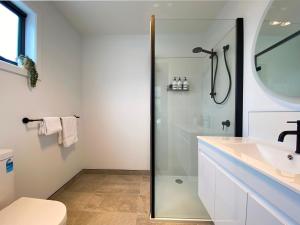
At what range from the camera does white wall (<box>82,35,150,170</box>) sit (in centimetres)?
293

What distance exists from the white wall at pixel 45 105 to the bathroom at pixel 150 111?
1 centimetres

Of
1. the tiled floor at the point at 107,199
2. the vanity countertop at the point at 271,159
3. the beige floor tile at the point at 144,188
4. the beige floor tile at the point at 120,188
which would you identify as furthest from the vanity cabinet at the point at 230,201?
the beige floor tile at the point at 120,188

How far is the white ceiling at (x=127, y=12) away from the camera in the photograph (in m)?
2.07

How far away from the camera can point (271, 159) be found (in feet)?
3.76

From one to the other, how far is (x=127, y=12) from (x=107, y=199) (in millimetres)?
2431

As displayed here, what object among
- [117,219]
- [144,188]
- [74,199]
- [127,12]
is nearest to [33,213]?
[117,219]

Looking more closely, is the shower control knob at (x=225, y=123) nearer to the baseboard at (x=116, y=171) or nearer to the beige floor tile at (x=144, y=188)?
the beige floor tile at (x=144, y=188)

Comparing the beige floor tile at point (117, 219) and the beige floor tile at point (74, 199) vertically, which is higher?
the beige floor tile at point (74, 199)

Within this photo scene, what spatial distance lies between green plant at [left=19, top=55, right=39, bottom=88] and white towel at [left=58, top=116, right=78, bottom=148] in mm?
573

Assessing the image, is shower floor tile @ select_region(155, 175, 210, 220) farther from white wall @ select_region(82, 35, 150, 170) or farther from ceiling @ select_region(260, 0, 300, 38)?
ceiling @ select_region(260, 0, 300, 38)

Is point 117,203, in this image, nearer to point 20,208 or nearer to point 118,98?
point 20,208

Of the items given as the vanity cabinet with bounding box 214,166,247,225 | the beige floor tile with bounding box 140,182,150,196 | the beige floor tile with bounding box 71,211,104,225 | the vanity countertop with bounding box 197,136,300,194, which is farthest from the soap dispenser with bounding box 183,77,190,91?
the beige floor tile with bounding box 71,211,104,225

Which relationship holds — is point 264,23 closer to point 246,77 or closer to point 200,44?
point 246,77

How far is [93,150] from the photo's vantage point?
2.99 meters
